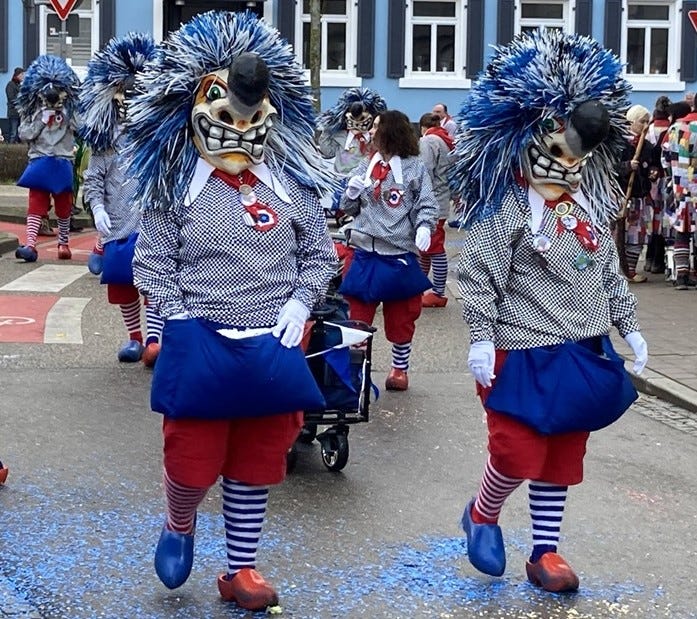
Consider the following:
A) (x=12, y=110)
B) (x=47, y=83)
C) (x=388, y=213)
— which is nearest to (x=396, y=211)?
(x=388, y=213)

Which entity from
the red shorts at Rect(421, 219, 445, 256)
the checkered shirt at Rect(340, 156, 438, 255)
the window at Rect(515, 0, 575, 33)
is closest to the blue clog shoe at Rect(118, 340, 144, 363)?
the checkered shirt at Rect(340, 156, 438, 255)

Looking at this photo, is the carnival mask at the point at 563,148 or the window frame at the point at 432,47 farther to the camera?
the window frame at the point at 432,47

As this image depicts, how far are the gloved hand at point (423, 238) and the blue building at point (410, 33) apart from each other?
68.0 ft

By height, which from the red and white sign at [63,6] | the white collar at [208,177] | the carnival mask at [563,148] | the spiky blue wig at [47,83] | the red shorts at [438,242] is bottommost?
the red shorts at [438,242]

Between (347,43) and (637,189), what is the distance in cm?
1610

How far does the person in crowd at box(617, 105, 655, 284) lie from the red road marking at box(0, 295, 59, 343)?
568 cm

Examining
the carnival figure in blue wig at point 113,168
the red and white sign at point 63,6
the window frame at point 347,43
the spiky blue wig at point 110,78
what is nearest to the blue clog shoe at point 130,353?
the carnival figure in blue wig at point 113,168

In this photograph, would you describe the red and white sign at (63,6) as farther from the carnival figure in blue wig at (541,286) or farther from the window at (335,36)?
the window at (335,36)

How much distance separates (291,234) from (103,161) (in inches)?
192

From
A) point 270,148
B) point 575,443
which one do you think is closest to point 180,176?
point 270,148

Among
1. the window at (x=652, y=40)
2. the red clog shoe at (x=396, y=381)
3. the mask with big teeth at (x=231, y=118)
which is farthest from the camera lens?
the window at (x=652, y=40)

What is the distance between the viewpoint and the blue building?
95.5 feet

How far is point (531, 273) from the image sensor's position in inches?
204

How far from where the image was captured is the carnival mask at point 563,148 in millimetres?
5176
